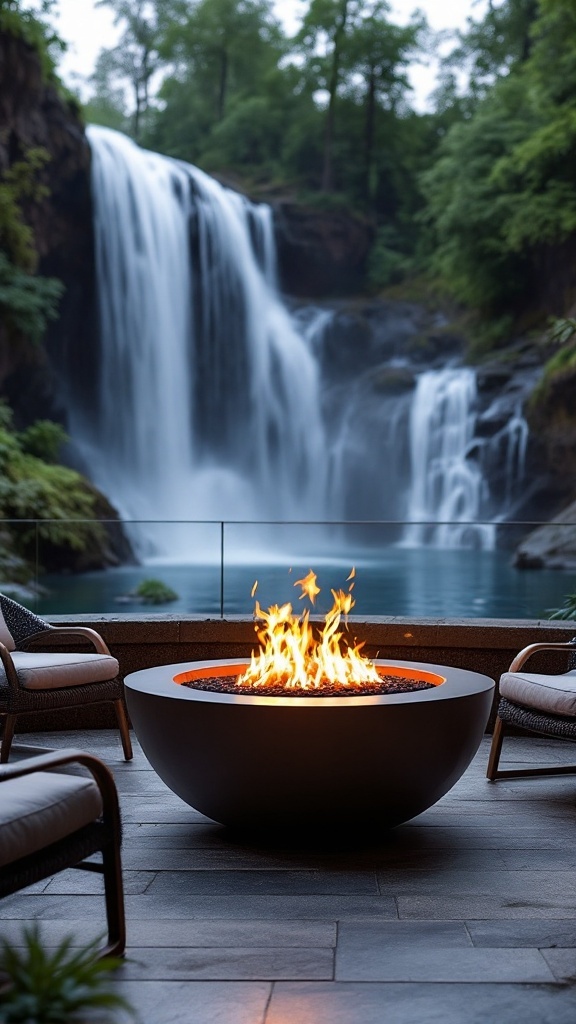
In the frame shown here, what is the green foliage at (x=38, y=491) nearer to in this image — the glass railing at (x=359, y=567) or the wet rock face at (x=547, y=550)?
the glass railing at (x=359, y=567)

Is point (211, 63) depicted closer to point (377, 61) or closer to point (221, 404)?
point (377, 61)

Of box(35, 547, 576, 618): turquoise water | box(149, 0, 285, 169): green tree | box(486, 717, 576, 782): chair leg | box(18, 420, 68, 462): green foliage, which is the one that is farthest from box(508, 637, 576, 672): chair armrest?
box(149, 0, 285, 169): green tree

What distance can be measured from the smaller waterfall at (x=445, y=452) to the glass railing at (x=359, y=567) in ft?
31.8

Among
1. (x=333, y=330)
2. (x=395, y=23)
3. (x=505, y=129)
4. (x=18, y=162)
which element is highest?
(x=395, y=23)

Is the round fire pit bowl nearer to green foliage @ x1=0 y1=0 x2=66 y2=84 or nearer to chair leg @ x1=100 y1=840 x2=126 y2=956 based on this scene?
chair leg @ x1=100 y1=840 x2=126 y2=956

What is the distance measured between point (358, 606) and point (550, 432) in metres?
10.5

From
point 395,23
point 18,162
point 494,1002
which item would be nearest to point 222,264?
point 18,162

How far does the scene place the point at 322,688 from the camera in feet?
11.2

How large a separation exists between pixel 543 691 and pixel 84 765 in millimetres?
1996

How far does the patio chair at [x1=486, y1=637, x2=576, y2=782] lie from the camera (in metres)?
3.68

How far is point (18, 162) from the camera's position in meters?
14.7

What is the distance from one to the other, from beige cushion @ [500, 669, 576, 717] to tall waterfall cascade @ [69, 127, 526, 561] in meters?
12.6

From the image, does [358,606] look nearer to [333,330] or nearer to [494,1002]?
[494,1002]

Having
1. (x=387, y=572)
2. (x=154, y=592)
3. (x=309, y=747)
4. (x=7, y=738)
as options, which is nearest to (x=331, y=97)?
(x=154, y=592)
